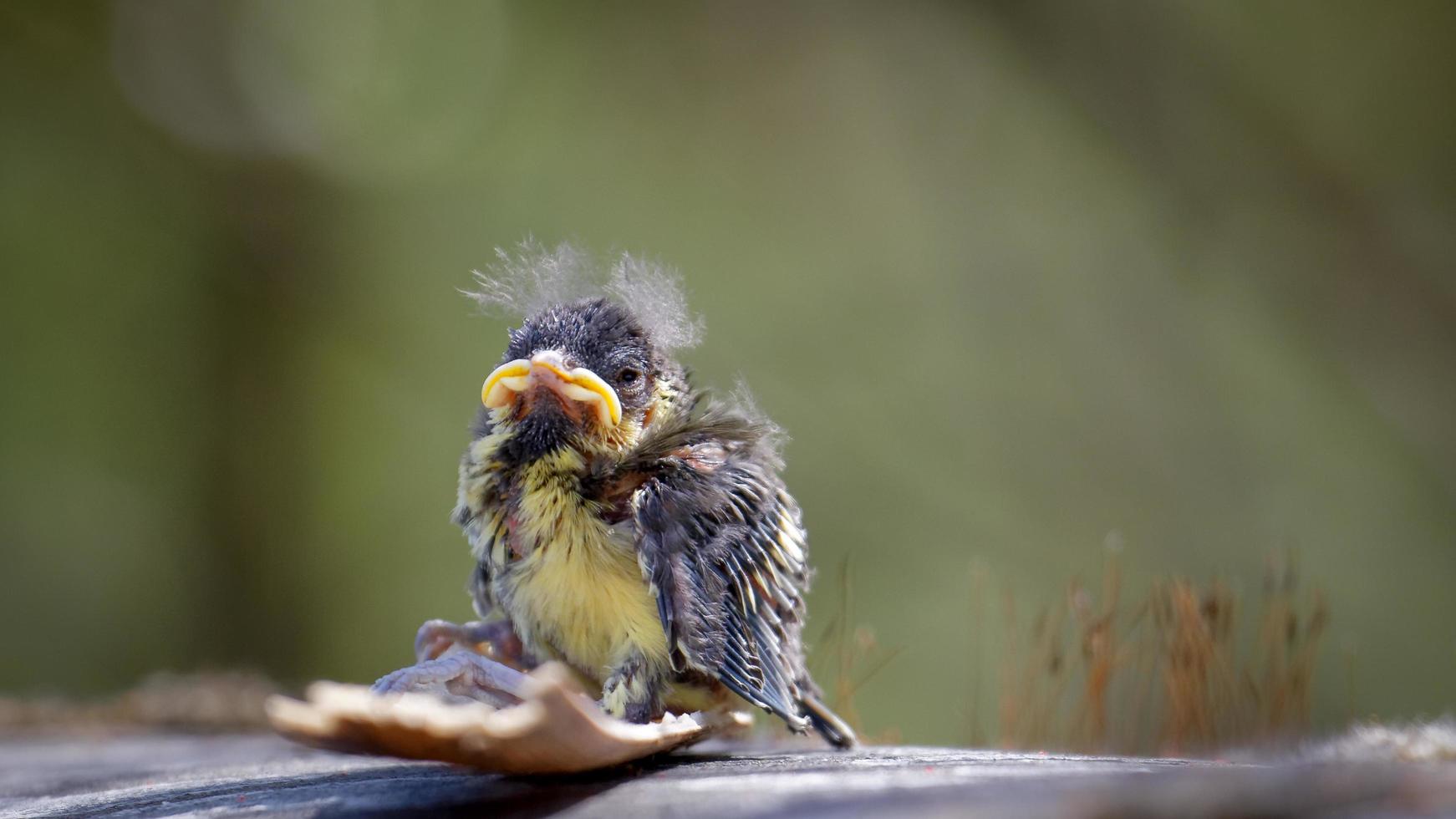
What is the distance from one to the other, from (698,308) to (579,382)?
2.45 metres

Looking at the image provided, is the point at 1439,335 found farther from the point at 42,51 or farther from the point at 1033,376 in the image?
the point at 42,51

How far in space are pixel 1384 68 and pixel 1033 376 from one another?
1263 mm

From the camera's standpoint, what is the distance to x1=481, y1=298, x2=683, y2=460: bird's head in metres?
0.90

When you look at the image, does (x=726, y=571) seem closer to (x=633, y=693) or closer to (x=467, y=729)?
(x=633, y=693)

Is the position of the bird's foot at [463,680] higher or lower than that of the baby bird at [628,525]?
lower

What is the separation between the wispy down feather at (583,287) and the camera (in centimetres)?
104

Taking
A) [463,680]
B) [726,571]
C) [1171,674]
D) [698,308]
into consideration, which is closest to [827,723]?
[726,571]

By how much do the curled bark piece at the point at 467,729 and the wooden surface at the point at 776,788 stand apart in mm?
45

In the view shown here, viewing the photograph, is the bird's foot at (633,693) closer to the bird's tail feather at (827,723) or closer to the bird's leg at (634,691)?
the bird's leg at (634,691)

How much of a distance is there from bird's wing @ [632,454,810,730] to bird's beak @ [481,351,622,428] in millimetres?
71

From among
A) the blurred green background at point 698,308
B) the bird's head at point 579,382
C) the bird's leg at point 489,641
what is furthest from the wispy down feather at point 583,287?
the blurred green background at point 698,308

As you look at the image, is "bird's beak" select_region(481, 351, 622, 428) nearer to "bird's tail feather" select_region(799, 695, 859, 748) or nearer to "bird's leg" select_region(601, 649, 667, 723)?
"bird's leg" select_region(601, 649, 667, 723)

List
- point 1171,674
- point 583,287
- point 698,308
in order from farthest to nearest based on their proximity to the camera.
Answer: point 698,308, point 1171,674, point 583,287

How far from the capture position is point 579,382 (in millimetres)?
897
